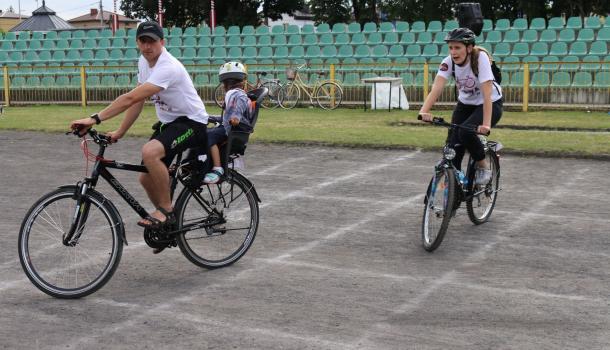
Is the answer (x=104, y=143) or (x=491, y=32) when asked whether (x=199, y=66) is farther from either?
(x=104, y=143)

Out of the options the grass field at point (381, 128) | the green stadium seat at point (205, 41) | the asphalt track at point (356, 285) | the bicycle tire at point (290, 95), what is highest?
the green stadium seat at point (205, 41)

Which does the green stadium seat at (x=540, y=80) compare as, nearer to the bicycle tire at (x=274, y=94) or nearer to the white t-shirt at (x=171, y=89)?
the bicycle tire at (x=274, y=94)

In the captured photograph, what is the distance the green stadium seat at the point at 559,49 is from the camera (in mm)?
23938

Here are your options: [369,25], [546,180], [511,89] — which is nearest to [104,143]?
[546,180]

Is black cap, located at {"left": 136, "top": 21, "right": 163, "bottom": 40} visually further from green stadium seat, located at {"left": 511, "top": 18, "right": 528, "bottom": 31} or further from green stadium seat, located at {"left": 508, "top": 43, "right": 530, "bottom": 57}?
green stadium seat, located at {"left": 511, "top": 18, "right": 528, "bottom": 31}

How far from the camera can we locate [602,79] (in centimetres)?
2061

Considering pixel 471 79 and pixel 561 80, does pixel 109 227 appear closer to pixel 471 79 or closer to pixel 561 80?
pixel 471 79

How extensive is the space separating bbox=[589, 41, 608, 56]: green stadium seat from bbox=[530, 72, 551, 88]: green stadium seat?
2.93m

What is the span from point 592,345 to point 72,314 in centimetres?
315

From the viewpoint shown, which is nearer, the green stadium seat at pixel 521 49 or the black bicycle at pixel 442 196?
the black bicycle at pixel 442 196

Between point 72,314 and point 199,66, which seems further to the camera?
point 199,66

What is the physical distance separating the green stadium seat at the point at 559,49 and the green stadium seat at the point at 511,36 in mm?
1506

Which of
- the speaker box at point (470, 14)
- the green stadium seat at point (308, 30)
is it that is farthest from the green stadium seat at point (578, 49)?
the green stadium seat at point (308, 30)

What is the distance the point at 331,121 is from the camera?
1859 cm
